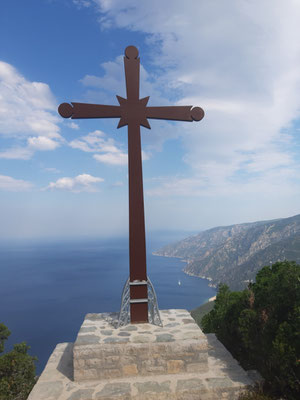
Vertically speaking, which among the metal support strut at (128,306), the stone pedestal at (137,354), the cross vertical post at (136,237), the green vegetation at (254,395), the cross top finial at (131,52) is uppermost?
the cross top finial at (131,52)

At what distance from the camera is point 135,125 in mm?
7879

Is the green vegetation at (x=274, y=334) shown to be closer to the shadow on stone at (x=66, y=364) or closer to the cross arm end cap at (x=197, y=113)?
the shadow on stone at (x=66, y=364)

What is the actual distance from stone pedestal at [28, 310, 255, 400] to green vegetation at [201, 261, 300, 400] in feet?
1.77

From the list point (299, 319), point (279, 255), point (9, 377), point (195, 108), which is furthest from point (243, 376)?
point (279, 255)

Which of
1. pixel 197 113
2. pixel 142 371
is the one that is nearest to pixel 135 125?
pixel 197 113

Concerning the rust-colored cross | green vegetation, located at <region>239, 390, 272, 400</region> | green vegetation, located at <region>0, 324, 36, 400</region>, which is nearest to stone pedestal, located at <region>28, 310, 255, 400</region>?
green vegetation, located at <region>239, 390, 272, 400</region>

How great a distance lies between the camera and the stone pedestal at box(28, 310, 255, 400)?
581 centimetres

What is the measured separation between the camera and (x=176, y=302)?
107625 millimetres

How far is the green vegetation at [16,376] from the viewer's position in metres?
9.32

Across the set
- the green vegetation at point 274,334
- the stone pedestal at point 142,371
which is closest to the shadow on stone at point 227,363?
the stone pedestal at point 142,371

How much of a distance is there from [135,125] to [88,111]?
133 cm

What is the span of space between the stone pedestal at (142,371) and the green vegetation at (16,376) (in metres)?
3.73

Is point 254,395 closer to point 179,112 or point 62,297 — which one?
point 179,112

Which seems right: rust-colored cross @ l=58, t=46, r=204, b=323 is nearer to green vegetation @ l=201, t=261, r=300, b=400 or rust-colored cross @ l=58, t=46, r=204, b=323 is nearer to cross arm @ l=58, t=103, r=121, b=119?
cross arm @ l=58, t=103, r=121, b=119
